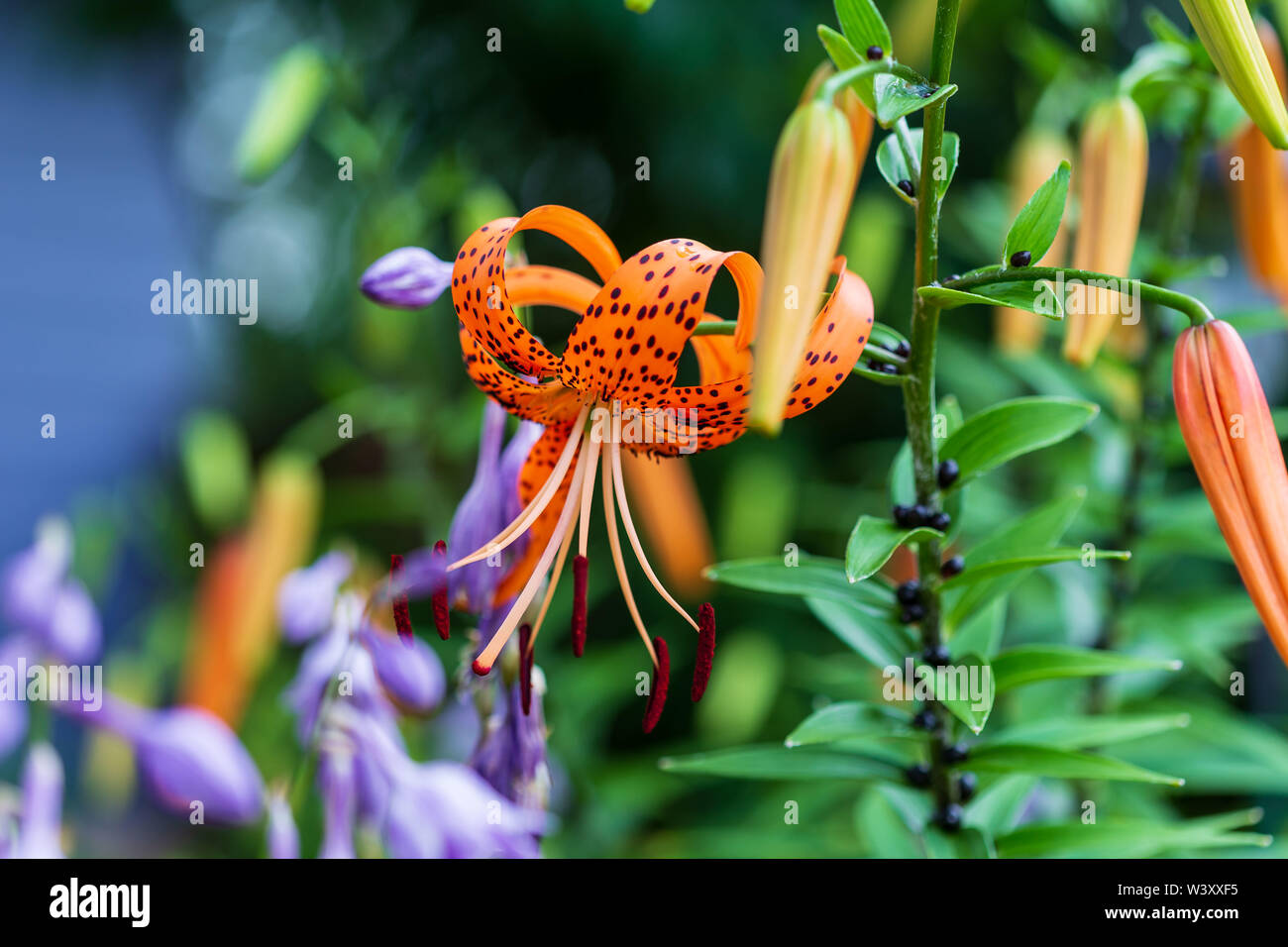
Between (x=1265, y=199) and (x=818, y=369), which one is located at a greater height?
(x=1265, y=199)

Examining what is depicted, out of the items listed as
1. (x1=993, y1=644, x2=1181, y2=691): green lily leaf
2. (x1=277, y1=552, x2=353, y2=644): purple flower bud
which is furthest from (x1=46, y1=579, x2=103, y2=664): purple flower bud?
(x1=993, y1=644, x2=1181, y2=691): green lily leaf

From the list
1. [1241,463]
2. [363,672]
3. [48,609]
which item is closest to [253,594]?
[48,609]

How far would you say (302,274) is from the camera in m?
1.88

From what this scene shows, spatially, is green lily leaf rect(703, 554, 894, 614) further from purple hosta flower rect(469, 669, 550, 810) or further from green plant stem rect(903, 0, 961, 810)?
purple hosta flower rect(469, 669, 550, 810)

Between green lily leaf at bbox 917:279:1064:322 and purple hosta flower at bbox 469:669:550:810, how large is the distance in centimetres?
31

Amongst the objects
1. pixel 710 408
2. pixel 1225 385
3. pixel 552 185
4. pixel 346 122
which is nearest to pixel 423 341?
pixel 346 122

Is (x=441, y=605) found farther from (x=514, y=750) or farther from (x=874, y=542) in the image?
(x=874, y=542)

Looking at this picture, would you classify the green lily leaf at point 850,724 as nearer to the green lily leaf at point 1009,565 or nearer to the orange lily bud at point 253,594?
the green lily leaf at point 1009,565

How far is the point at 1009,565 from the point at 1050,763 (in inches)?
4.2

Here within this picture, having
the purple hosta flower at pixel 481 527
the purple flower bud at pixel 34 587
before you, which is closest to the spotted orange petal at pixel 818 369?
the purple hosta flower at pixel 481 527

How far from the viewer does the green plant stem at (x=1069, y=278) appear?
1.28 feet

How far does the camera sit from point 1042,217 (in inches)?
16.6
